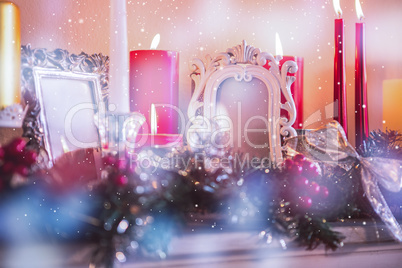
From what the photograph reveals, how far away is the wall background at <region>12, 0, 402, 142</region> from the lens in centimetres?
78

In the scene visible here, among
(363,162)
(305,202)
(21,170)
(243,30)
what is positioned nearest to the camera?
(21,170)

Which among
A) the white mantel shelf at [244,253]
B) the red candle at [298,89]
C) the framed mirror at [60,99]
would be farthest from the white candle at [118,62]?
the red candle at [298,89]

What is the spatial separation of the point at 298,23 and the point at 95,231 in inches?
25.3

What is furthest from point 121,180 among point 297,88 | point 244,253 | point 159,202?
point 297,88

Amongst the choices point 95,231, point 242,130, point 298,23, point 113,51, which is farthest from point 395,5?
point 95,231

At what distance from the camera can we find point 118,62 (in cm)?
63

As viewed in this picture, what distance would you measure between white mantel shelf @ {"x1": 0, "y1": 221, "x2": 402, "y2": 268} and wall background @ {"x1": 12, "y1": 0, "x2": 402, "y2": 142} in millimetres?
350

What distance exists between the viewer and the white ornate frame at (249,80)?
2.52ft

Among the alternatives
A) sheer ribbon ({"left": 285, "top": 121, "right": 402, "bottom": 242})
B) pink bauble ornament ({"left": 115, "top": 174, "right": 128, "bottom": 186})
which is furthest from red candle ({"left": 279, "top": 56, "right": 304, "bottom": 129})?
pink bauble ornament ({"left": 115, "top": 174, "right": 128, "bottom": 186})

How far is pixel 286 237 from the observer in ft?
1.72

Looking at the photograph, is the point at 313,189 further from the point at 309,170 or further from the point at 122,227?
the point at 122,227

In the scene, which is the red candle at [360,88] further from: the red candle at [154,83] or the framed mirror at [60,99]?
the framed mirror at [60,99]

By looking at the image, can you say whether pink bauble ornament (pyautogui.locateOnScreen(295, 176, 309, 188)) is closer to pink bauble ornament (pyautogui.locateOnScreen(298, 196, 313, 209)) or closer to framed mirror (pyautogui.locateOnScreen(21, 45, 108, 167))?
pink bauble ornament (pyautogui.locateOnScreen(298, 196, 313, 209))

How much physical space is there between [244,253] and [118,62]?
291 millimetres
